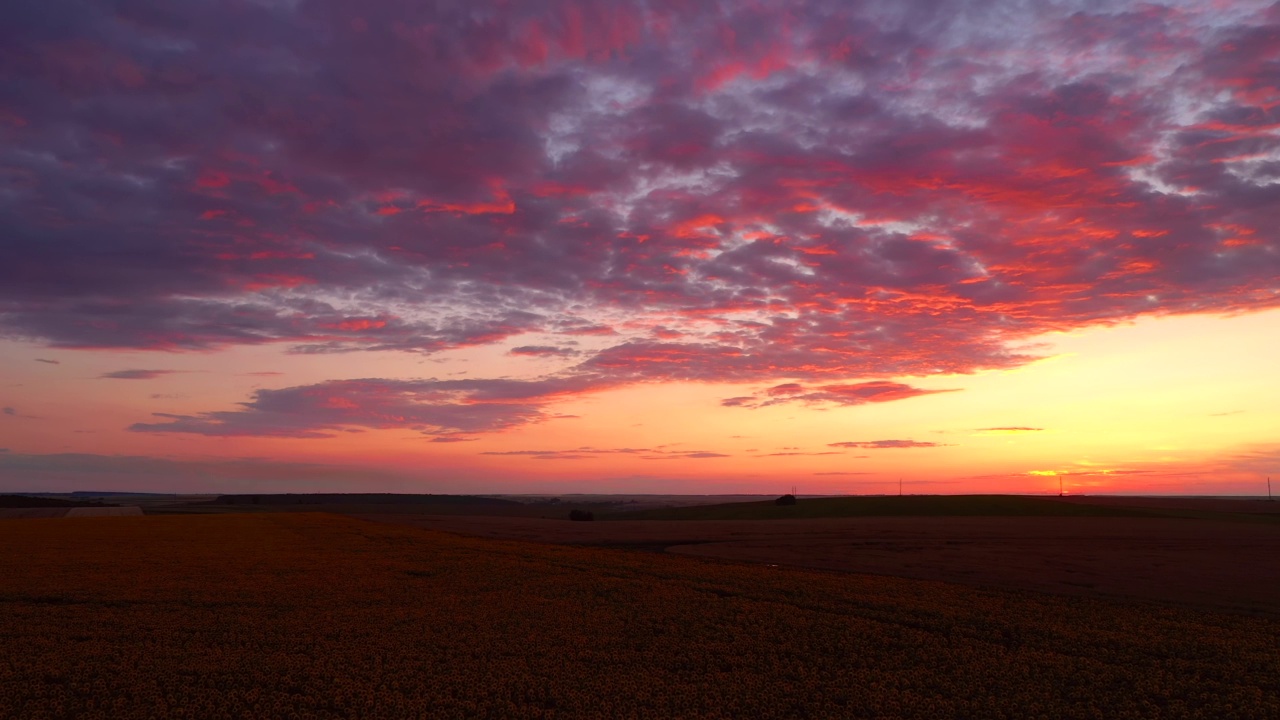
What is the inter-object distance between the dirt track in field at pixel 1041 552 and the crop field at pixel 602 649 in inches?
147

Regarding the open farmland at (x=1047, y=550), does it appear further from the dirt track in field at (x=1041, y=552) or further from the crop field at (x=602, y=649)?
the crop field at (x=602, y=649)

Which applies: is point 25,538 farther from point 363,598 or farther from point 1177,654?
point 1177,654

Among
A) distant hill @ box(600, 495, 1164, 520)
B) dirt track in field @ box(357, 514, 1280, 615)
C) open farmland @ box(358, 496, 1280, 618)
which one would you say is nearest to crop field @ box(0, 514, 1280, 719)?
open farmland @ box(358, 496, 1280, 618)

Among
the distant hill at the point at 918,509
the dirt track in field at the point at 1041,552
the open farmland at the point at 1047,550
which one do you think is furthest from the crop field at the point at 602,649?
the distant hill at the point at 918,509

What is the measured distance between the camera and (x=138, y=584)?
19891mm

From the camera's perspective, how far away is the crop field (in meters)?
9.77

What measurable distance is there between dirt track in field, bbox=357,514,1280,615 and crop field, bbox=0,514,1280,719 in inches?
147

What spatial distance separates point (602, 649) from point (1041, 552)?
81.6ft

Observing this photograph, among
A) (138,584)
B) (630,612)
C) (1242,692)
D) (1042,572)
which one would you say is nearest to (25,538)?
(138,584)

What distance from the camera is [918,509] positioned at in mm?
71875

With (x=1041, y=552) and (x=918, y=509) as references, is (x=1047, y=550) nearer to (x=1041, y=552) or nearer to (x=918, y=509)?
(x=1041, y=552)

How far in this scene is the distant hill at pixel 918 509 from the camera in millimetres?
66312

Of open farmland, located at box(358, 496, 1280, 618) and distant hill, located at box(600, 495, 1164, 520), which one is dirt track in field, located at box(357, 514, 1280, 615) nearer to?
open farmland, located at box(358, 496, 1280, 618)

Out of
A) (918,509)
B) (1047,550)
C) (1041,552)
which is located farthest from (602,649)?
(918,509)
